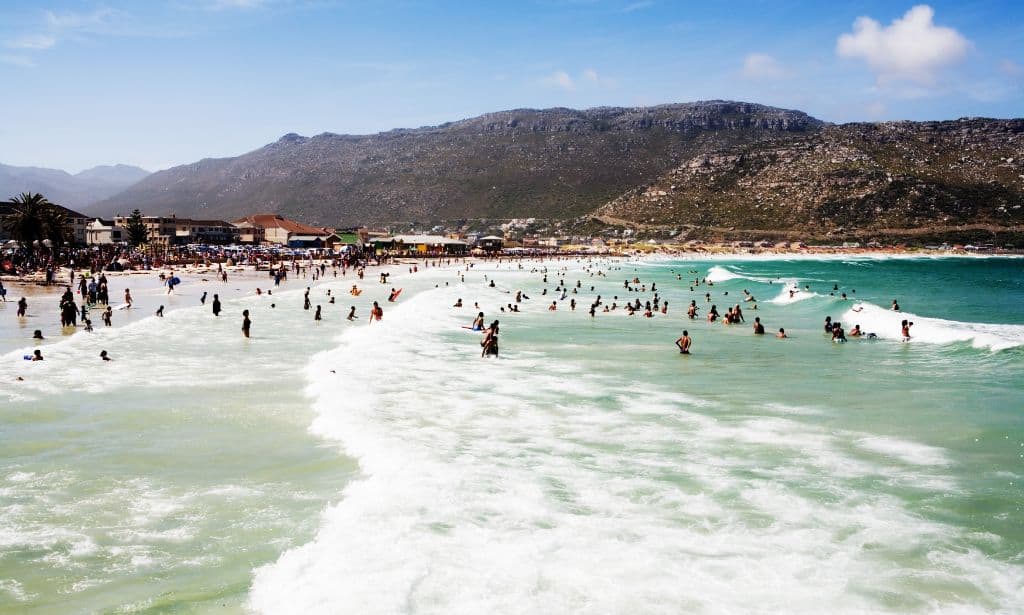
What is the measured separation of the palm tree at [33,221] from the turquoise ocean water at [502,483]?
1832 inches

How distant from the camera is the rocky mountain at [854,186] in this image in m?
128

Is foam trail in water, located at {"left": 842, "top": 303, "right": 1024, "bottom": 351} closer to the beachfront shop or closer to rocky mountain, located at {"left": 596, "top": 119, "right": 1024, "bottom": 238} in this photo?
the beachfront shop

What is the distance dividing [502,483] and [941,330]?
85.9 feet

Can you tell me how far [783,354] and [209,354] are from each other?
58.8 ft

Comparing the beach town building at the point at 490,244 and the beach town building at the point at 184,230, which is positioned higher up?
the beach town building at the point at 184,230

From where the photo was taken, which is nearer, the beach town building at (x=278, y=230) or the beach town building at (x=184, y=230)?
the beach town building at (x=184, y=230)

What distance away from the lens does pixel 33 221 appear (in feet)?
201

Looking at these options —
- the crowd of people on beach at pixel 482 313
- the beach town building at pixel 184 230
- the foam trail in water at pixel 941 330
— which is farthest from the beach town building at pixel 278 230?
the foam trail in water at pixel 941 330

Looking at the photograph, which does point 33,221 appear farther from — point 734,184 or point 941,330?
point 734,184

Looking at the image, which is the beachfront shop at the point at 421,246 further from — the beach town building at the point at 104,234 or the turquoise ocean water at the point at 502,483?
the turquoise ocean water at the point at 502,483

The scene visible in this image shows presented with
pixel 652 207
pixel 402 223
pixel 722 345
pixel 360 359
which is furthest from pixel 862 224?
pixel 360 359

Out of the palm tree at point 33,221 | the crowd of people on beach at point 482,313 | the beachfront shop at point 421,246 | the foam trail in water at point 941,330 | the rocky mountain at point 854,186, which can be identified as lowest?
the foam trail in water at point 941,330

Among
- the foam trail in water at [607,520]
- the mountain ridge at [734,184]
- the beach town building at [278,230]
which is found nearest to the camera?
the foam trail in water at [607,520]

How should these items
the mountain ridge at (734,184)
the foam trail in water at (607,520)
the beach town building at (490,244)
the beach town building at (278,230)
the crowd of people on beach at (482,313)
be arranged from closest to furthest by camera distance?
the foam trail in water at (607,520)
the crowd of people on beach at (482,313)
the beach town building at (278,230)
the beach town building at (490,244)
the mountain ridge at (734,184)
